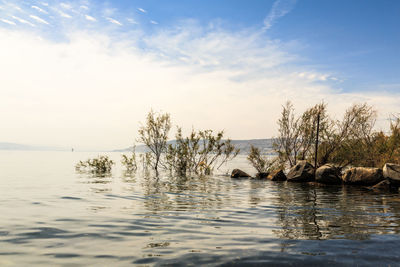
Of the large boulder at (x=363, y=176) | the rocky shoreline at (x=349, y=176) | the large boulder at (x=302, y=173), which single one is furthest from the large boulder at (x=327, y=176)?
the large boulder at (x=302, y=173)

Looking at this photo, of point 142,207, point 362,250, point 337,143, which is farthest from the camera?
point 337,143

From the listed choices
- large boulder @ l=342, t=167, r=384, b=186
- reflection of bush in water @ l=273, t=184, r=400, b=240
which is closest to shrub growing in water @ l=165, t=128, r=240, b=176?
large boulder @ l=342, t=167, r=384, b=186

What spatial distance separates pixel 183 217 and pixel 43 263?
5028 millimetres

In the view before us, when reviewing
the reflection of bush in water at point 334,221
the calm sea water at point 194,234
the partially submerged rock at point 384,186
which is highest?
the calm sea water at point 194,234

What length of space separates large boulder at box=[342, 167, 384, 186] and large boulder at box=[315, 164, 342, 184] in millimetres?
555

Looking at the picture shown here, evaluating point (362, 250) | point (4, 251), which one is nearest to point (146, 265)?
point (4, 251)

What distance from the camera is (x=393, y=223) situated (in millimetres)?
9172

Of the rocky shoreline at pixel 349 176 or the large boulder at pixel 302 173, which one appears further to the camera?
the large boulder at pixel 302 173

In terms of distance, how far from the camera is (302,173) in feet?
83.0

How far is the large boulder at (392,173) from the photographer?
20.3 meters

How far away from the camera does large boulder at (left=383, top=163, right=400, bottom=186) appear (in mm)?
20344

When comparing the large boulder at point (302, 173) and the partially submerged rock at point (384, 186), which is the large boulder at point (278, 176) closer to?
the large boulder at point (302, 173)

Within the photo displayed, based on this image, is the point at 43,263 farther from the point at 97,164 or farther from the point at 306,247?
the point at 97,164

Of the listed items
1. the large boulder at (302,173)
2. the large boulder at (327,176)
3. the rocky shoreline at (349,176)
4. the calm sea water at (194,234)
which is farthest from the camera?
the large boulder at (302,173)
